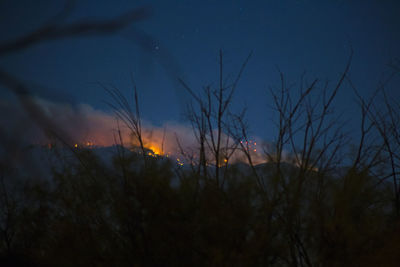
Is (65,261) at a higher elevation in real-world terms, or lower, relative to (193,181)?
lower

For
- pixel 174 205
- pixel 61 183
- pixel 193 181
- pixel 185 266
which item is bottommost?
pixel 185 266

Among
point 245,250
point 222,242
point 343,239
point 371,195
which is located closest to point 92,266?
point 222,242

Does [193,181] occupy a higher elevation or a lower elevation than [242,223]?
higher

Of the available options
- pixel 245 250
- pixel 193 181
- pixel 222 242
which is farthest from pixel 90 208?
pixel 245 250

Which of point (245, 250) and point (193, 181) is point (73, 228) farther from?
point (245, 250)

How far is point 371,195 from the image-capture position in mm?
2275

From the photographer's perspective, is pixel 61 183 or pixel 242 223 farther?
pixel 61 183

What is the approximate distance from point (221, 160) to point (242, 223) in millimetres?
730

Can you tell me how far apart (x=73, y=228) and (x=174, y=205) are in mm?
724

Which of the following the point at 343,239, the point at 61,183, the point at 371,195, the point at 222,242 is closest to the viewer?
the point at 222,242

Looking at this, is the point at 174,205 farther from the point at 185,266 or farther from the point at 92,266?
the point at 92,266

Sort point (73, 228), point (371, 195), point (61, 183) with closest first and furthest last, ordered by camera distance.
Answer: point (73, 228)
point (61, 183)
point (371, 195)

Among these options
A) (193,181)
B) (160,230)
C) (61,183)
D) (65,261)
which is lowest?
(65,261)

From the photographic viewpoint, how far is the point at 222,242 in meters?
1.17
